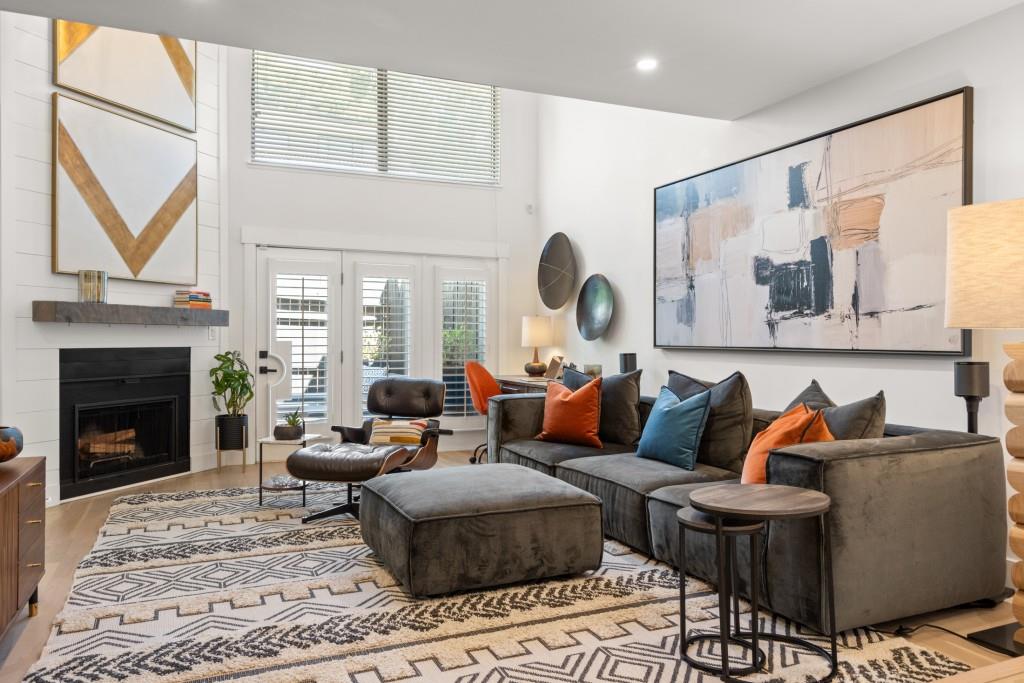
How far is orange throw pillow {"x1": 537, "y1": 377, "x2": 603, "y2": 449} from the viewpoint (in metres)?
4.43

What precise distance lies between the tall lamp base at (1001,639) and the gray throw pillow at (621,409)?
221 centimetres

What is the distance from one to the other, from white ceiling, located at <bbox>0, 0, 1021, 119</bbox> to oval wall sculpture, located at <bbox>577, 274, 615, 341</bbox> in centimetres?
220

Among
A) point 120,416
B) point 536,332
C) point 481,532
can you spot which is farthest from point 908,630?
point 120,416

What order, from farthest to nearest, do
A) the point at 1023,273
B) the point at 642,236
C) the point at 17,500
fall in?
the point at 642,236 → the point at 17,500 → the point at 1023,273

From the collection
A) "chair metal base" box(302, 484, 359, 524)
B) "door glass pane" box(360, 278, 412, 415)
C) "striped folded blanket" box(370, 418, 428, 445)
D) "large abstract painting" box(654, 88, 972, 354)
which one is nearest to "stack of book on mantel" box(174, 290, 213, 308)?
"door glass pane" box(360, 278, 412, 415)

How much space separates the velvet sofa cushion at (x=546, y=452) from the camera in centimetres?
419

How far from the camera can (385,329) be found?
22.3 ft

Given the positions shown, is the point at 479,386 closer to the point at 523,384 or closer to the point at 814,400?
the point at 523,384

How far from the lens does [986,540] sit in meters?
2.72

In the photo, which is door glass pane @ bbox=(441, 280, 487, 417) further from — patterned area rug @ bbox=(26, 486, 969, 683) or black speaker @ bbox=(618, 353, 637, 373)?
patterned area rug @ bbox=(26, 486, 969, 683)

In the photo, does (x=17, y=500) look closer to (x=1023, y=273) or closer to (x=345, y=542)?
(x=345, y=542)

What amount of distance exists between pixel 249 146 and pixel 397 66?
316cm

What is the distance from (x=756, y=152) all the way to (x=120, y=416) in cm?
483

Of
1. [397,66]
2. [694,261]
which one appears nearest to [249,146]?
[397,66]
